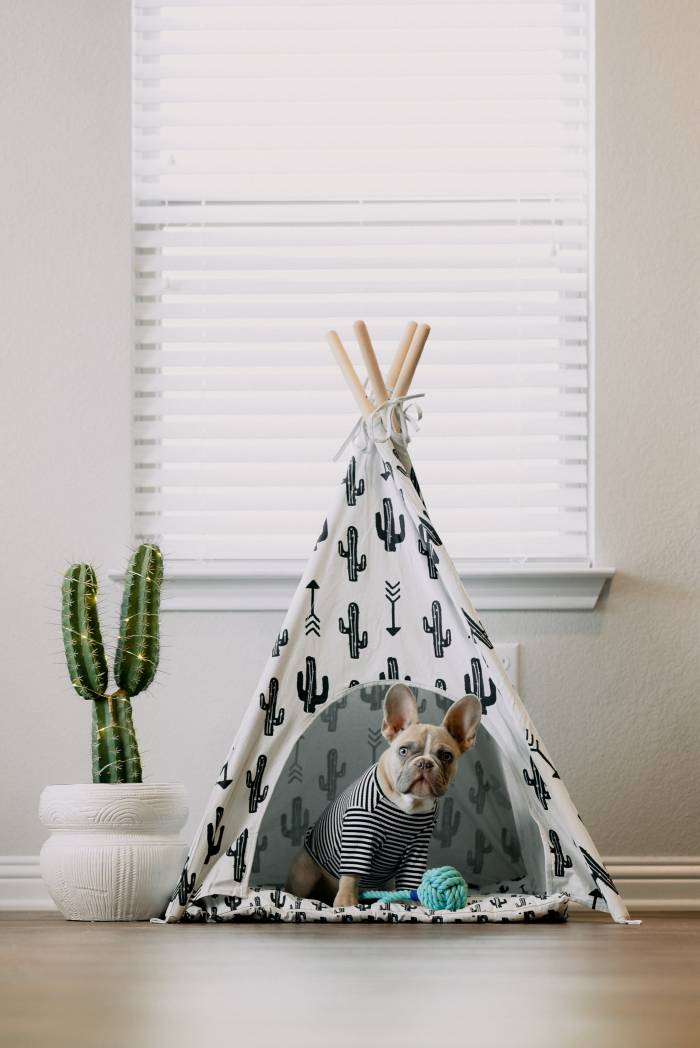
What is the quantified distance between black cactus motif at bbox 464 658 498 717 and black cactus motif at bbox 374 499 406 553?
26cm

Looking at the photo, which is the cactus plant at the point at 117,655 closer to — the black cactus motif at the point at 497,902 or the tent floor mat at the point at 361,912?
the tent floor mat at the point at 361,912

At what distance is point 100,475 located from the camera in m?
2.66

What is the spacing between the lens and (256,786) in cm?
209

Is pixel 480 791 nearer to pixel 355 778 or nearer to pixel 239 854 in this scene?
pixel 355 778

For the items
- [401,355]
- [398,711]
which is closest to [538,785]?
[398,711]

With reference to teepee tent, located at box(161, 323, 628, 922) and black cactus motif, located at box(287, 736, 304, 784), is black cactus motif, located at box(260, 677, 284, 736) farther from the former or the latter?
black cactus motif, located at box(287, 736, 304, 784)

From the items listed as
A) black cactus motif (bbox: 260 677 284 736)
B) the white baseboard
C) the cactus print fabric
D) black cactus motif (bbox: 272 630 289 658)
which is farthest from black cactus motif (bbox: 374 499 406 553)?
the white baseboard

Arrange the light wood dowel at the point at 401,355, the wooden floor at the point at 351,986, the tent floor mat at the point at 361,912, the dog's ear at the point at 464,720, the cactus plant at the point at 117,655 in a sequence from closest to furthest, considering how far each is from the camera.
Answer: the wooden floor at the point at 351,986
the tent floor mat at the point at 361,912
the dog's ear at the point at 464,720
the cactus plant at the point at 117,655
the light wood dowel at the point at 401,355

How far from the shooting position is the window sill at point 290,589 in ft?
8.50

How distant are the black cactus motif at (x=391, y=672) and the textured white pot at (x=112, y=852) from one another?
0.43 metres

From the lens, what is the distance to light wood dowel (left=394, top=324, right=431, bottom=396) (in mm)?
2314

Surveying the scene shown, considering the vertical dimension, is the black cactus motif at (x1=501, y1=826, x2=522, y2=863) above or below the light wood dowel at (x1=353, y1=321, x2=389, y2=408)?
below

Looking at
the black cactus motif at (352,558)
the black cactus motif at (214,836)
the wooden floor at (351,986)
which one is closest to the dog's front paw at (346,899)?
the wooden floor at (351,986)

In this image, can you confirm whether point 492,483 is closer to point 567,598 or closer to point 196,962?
point 567,598
